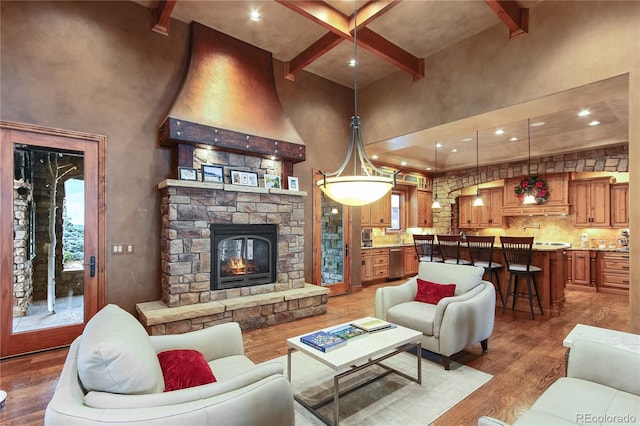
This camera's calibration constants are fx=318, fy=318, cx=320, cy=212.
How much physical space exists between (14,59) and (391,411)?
491 centimetres

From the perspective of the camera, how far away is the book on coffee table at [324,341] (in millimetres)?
2354

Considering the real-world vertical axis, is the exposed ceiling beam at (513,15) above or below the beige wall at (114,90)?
above

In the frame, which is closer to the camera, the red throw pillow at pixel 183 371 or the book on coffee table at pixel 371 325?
the red throw pillow at pixel 183 371

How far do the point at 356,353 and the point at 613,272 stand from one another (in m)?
7.09

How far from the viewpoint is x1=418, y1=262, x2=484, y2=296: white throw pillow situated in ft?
11.7

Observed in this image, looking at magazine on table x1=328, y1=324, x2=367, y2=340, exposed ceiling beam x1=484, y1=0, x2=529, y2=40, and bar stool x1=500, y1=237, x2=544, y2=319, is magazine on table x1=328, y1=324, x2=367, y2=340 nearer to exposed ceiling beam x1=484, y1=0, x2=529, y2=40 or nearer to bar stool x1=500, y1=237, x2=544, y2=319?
bar stool x1=500, y1=237, x2=544, y2=319

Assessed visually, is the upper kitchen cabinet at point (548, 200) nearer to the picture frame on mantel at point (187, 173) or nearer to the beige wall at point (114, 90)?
the picture frame on mantel at point (187, 173)

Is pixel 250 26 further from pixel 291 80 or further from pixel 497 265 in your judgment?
pixel 497 265

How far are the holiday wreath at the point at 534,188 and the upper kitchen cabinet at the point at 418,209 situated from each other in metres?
2.38

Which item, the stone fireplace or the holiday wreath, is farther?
the holiday wreath

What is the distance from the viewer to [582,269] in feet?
22.5

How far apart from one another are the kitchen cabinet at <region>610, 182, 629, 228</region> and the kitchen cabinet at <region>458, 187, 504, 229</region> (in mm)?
2233

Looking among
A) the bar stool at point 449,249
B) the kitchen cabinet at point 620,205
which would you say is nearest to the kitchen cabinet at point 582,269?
the kitchen cabinet at point 620,205

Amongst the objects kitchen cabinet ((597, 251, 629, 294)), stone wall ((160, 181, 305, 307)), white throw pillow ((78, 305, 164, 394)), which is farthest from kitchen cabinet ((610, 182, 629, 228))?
white throw pillow ((78, 305, 164, 394))
